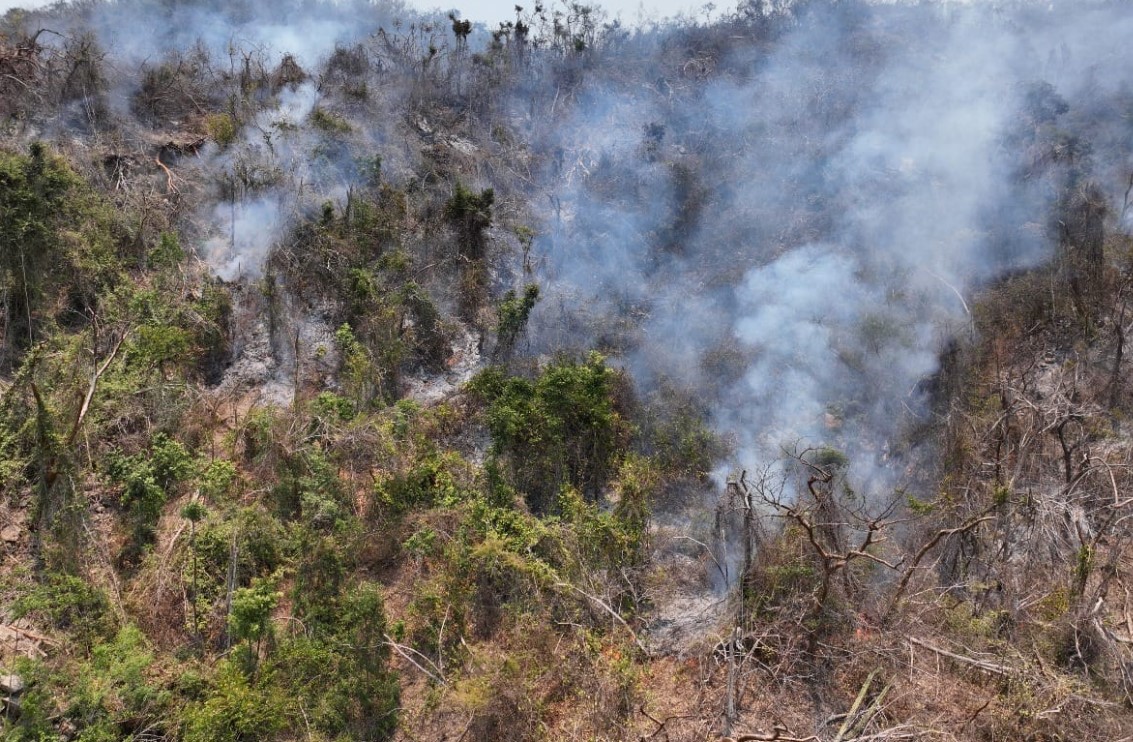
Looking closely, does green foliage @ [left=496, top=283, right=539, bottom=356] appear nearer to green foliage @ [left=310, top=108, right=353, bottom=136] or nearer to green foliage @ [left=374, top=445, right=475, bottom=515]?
green foliage @ [left=374, top=445, right=475, bottom=515]

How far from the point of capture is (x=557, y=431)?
8719 millimetres

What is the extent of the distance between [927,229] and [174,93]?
518 inches

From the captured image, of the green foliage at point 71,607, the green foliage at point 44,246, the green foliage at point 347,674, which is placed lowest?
the green foliage at point 347,674

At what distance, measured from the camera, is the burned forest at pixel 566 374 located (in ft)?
20.7

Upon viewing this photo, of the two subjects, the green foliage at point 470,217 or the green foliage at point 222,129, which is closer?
the green foliage at point 470,217

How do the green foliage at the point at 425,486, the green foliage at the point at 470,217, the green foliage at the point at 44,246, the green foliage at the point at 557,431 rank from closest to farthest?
→ the green foliage at the point at 425,486 < the green foliage at the point at 44,246 < the green foliage at the point at 557,431 < the green foliage at the point at 470,217

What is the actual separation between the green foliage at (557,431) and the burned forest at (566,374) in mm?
66

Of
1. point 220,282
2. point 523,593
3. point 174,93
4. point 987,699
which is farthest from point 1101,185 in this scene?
point 174,93

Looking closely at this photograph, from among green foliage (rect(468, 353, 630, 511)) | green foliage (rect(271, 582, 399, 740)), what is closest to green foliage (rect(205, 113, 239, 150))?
green foliage (rect(468, 353, 630, 511))

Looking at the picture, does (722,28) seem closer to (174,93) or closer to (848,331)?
(848,331)

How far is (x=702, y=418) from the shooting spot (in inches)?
377

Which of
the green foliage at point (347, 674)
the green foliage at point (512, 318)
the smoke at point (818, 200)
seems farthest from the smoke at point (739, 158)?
the green foliage at point (347, 674)

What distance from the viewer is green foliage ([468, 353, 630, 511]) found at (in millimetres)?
8617

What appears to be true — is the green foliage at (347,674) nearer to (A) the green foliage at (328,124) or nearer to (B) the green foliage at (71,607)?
(B) the green foliage at (71,607)
